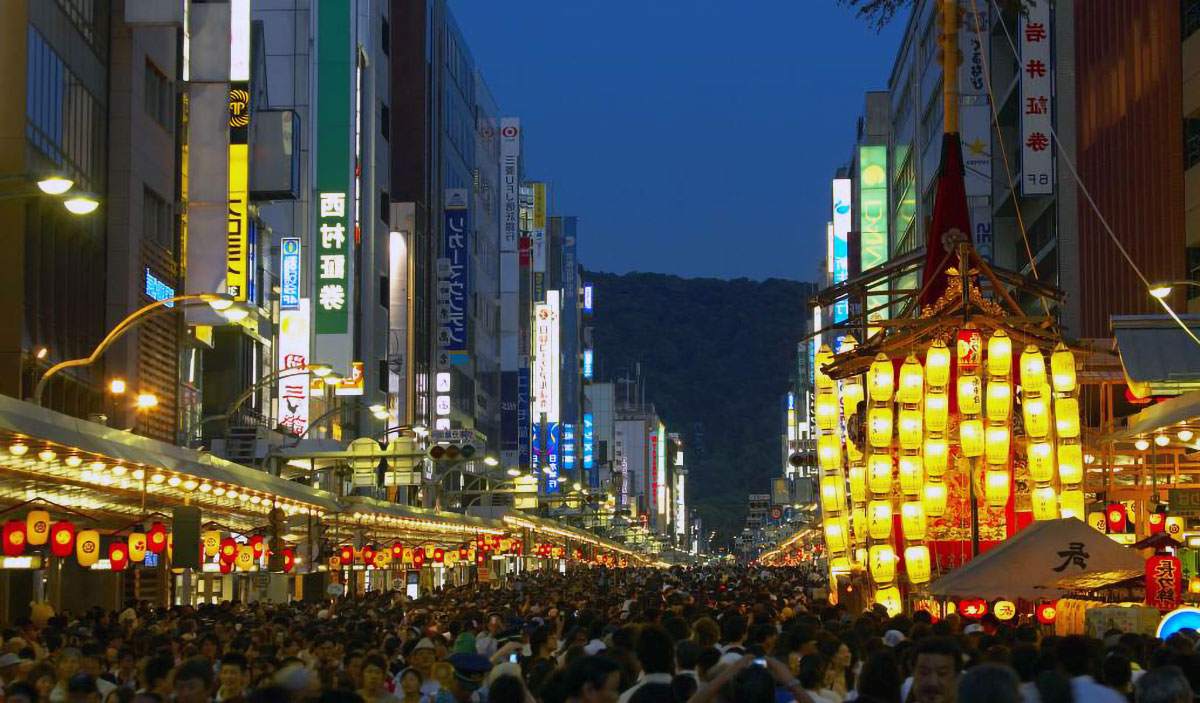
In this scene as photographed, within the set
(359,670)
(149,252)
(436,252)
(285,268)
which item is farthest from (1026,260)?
(359,670)

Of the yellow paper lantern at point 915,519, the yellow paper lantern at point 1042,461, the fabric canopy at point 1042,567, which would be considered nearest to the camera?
the fabric canopy at point 1042,567

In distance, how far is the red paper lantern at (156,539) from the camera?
29.0m

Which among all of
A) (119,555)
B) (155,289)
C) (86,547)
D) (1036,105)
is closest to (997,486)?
(86,547)

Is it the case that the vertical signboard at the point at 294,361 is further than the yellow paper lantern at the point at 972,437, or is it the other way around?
the vertical signboard at the point at 294,361

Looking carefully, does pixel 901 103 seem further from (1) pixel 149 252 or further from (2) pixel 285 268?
(1) pixel 149 252

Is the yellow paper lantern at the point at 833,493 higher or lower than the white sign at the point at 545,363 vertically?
lower

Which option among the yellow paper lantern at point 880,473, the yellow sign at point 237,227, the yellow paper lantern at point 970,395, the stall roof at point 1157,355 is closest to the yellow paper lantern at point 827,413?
the yellow paper lantern at point 880,473

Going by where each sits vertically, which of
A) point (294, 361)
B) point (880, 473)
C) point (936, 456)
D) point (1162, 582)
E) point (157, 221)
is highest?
point (157, 221)

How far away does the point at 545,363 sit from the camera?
120125 millimetres

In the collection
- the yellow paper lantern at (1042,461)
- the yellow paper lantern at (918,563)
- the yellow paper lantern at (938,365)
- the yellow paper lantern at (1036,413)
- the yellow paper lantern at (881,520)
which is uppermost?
the yellow paper lantern at (938,365)

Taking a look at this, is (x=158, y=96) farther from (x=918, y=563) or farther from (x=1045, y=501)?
(x=1045, y=501)

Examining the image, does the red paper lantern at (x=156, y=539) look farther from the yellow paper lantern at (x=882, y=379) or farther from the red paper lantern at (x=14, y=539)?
the yellow paper lantern at (x=882, y=379)

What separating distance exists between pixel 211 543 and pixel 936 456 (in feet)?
42.0

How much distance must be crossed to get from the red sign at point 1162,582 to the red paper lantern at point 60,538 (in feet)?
47.0
